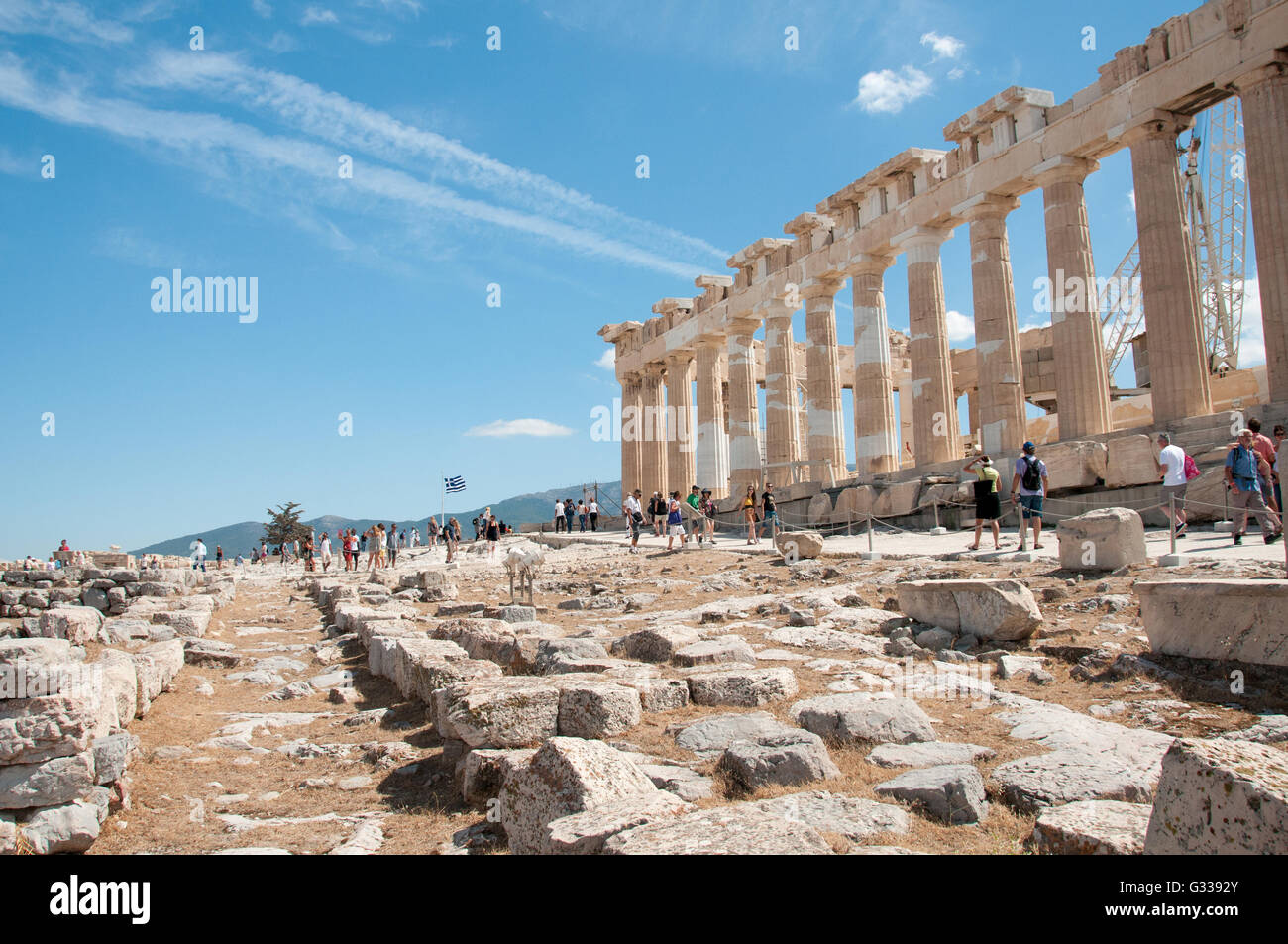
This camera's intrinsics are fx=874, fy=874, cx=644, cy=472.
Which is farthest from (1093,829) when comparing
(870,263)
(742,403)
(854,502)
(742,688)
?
(742,403)

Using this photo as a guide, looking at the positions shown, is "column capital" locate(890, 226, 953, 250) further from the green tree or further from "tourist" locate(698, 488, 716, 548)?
the green tree

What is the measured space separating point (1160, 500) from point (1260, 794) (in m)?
14.6

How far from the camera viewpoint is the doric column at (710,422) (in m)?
34.6

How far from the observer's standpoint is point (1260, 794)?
3.03 meters

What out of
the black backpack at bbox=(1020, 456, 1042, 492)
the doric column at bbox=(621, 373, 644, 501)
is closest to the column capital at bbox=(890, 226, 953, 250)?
the black backpack at bbox=(1020, 456, 1042, 492)

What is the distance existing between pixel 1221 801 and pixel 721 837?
1.81m

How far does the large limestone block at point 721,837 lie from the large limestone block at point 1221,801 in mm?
1273

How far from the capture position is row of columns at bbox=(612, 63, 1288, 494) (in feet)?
54.4

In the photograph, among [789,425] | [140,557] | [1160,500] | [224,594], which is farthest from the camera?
[140,557]

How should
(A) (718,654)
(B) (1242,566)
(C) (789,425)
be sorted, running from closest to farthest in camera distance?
1. (A) (718,654)
2. (B) (1242,566)
3. (C) (789,425)

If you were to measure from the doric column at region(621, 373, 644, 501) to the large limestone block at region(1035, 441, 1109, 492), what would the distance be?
71.8ft

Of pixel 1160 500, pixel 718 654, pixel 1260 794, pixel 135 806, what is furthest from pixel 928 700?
pixel 1160 500
